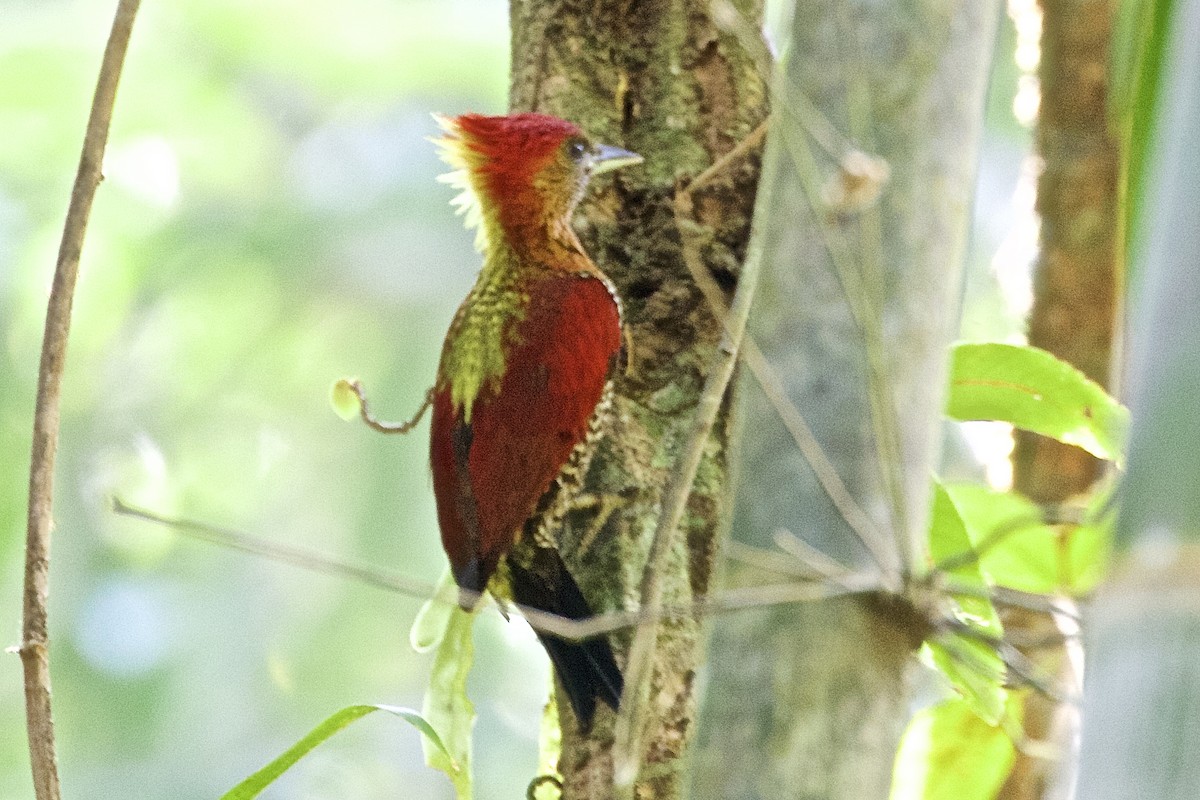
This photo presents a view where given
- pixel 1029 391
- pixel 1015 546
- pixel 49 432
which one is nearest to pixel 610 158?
pixel 1029 391

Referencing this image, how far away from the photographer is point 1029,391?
2.23 metres

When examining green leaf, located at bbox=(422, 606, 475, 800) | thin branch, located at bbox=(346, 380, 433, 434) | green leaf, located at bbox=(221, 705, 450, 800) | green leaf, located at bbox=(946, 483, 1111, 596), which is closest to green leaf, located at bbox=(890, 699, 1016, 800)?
green leaf, located at bbox=(946, 483, 1111, 596)

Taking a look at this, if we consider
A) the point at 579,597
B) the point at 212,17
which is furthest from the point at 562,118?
the point at 212,17

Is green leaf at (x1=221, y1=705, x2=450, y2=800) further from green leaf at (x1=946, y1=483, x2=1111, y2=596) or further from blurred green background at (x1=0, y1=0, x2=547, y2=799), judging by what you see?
blurred green background at (x1=0, y1=0, x2=547, y2=799)

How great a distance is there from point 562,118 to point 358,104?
4993 millimetres

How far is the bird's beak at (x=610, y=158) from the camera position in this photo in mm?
2586

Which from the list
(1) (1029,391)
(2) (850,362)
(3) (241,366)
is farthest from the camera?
(3) (241,366)

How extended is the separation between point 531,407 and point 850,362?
1.31 meters

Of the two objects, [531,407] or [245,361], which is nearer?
[531,407]

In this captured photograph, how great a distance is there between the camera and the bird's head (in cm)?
263

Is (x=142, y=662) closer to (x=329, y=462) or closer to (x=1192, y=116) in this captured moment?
(x=329, y=462)

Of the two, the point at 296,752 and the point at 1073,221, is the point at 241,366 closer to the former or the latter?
the point at 1073,221

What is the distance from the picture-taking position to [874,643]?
4.02 ft

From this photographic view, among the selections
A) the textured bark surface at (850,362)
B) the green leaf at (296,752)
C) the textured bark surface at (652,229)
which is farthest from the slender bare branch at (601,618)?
the textured bark surface at (652,229)
